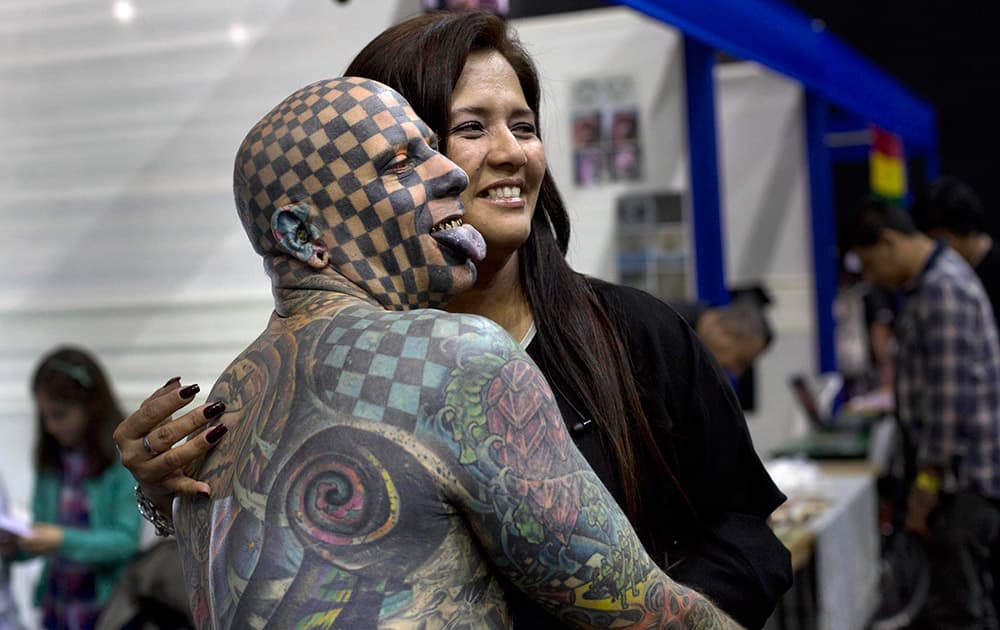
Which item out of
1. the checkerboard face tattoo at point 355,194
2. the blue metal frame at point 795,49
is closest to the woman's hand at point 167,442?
the checkerboard face tattoo at point 355,194

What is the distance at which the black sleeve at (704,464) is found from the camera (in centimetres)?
139

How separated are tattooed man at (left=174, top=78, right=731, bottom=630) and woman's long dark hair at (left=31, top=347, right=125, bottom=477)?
2236 millimetres

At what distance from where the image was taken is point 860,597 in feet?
15.1

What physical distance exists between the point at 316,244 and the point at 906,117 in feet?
25.1

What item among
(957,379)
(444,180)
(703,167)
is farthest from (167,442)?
(703,167)

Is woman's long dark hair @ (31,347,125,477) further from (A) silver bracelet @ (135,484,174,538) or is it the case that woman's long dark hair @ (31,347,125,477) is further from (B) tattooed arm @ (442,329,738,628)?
(B) tattooed arm @ (442,329,738,628)

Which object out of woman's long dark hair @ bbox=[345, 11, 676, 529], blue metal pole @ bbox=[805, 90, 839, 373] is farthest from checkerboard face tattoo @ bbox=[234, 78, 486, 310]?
blue metal pole @ bbox=[805, 90, 839, 373]

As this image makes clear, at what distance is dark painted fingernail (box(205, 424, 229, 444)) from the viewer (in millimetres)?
1095

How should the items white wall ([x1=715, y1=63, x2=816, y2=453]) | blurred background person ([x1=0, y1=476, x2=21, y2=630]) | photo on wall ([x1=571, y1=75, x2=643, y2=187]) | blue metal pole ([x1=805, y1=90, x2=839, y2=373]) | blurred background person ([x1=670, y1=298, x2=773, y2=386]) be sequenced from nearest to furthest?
blurred background person ([x1=0, y1=476, x2=21, y2=630]), blurred background person ([x1=670, y1=298, x2=773, y2=386]), photo on wall ([x1=571, y1=75, x2=643, y2=187]), white wall ([x1=715, y1=63, x2=816, y2=453]), blue metal pole ([x1=805, y1=90, x2=839, y2=373])

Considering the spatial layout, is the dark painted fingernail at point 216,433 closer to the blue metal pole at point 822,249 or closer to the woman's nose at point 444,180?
the woman's nose at point 444,180

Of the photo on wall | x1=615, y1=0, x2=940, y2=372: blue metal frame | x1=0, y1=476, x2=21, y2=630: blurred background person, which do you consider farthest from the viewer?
the photo on wall

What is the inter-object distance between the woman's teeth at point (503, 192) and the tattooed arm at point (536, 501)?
1.26ft

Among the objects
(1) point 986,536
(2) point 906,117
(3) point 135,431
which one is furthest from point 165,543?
(2) point 906,117

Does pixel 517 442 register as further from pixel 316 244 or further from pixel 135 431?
pixel 135 431
